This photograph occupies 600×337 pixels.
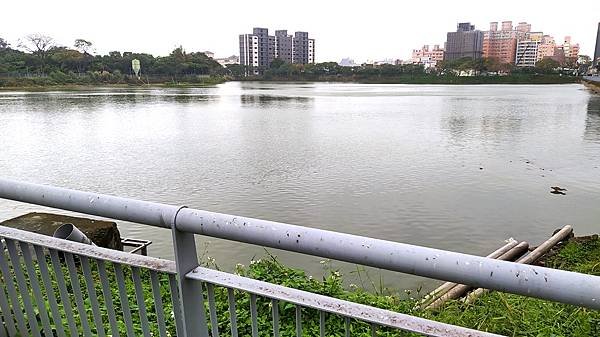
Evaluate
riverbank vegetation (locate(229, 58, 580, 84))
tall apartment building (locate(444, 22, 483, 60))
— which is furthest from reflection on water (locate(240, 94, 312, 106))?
tall apartment building (locate(444, 22, 483, 60))

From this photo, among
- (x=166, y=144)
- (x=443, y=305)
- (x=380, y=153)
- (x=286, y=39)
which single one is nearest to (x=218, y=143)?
(x=166, y=144)

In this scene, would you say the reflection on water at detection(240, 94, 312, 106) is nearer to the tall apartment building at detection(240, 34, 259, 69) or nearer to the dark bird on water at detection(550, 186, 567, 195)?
the dark bird on water at detection(550, 186, 567, 195)

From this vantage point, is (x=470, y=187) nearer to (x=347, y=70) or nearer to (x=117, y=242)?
(x=117, y=242)

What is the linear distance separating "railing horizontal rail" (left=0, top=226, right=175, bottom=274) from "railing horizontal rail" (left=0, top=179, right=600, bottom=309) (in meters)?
0.17

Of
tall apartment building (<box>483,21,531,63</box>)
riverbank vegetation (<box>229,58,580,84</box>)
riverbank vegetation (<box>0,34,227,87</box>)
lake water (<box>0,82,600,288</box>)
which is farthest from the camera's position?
tall apartment building (<box>483,21,531,63</box>)

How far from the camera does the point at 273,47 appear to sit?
15225 centimetres

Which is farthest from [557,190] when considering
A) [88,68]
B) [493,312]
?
[88,68]

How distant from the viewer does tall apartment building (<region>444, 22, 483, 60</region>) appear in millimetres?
151625

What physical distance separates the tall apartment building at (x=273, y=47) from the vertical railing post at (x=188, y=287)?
148 metres

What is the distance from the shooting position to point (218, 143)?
16.8 m

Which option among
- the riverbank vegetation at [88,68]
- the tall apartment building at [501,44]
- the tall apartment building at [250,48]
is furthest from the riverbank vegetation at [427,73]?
the tall apartment building at [501,44]

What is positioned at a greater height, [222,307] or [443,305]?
[222,307]

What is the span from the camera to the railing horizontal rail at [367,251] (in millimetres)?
1000

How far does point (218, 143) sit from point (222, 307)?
44.5 ft
